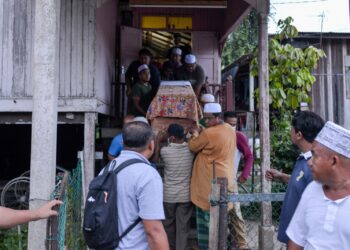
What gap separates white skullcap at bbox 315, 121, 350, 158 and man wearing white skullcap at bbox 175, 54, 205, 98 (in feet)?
20.4

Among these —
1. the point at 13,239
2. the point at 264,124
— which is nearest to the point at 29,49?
the point at 13,239

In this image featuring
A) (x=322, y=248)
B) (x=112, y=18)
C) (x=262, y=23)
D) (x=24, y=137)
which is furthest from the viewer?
(x=24, y=137)

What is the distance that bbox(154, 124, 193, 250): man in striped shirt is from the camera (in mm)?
5867

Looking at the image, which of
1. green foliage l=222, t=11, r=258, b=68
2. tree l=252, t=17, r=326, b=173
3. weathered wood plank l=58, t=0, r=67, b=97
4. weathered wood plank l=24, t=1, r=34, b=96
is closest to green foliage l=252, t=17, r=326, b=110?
tree l=252, t=17, r=326, b=173

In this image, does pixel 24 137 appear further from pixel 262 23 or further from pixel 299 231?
pixel 299 231

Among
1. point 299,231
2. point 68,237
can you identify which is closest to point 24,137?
point 68,237

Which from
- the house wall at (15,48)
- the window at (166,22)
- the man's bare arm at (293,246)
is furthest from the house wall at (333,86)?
the man's bare arm at (293,246)

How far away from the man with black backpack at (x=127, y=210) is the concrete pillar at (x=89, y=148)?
14.2 feet

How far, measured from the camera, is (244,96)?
15391 mm

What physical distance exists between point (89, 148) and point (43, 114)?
7.99 ft

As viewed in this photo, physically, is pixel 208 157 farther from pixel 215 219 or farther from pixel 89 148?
pixel 89 148

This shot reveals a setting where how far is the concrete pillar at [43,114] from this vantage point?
4.50m

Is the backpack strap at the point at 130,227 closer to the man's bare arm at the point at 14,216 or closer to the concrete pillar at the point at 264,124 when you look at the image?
the man's bare arm at the point at 14,216

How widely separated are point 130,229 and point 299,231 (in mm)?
1018
